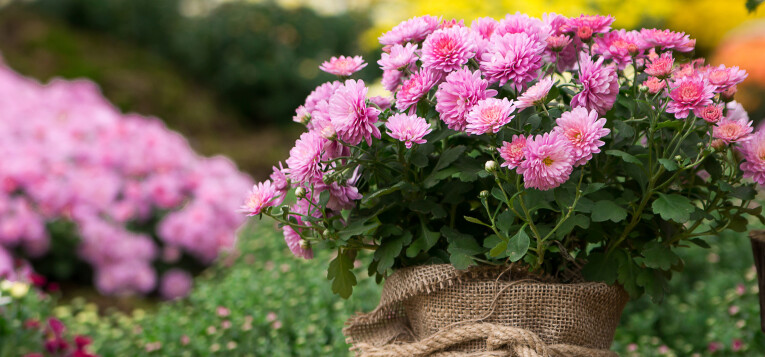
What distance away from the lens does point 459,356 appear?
1266 mm

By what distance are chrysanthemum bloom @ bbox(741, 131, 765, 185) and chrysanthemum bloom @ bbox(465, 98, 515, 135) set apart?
18.0 inches

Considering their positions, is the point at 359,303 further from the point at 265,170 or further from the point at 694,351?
the point at 265,170

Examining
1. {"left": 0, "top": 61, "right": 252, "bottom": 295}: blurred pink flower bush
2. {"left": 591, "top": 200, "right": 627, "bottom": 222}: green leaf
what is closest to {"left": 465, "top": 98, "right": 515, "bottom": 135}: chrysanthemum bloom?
{"left": 591, "top": 200, "right": 627, "bottom": 222}: green leaf

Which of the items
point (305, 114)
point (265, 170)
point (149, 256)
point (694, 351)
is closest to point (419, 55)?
point (305, 114)

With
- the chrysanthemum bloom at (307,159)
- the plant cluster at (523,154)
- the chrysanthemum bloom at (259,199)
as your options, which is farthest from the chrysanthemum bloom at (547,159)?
the chrysanthemum bloom at (259,199)

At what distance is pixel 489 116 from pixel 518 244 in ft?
0.74

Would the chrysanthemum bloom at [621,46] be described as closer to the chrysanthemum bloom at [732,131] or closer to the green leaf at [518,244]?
the chrysanthemum bloom at [732,131]

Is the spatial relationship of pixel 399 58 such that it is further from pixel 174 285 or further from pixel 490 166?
pixel 174 285

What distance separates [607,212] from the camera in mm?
1184

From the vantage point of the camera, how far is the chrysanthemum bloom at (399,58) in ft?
4.11

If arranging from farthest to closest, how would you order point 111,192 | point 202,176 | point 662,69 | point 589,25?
point 202,176, point 111,192, point 589,25, point 662,69

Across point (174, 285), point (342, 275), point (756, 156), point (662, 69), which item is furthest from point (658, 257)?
point (174, 285)

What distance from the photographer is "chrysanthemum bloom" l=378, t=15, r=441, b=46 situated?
1328mm

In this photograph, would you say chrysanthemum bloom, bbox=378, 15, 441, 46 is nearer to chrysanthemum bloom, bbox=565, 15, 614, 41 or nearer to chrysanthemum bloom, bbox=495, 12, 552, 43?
chrysanthemum bloom, bbox=495, 12, 552, 43
